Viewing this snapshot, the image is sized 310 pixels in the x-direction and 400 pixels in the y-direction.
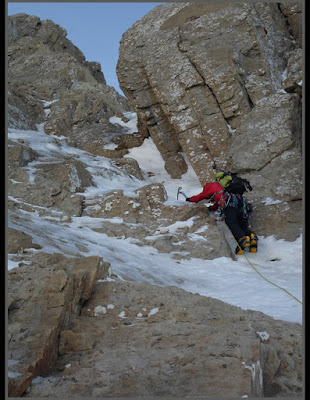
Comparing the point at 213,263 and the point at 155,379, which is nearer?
the point at 155,379

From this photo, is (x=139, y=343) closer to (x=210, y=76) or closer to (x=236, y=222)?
(x=236, y=222)

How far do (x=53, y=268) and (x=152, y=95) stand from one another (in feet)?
48.1

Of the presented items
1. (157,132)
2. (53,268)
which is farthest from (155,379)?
(157,132)

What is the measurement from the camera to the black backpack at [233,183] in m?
10.3

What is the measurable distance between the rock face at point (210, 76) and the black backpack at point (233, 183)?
211 cm

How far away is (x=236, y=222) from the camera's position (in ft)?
32.7

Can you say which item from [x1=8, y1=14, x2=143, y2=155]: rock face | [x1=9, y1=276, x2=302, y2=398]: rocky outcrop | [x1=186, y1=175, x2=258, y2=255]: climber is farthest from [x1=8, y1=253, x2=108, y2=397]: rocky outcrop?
[x1=8, y1=14, x2=143, y2=155]: rock face

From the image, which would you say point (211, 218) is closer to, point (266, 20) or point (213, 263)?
point (213, 263)

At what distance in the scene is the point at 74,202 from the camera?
11.0 metres

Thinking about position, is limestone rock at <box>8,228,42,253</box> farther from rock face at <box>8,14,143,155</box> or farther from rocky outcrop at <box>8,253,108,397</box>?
rock face at <box>8,14,143,155</box>

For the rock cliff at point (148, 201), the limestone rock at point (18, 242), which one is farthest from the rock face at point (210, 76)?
the limestone rock at point (18, 242)

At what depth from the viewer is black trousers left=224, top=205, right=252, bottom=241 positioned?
9703 mm

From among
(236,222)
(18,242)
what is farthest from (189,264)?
(18,242)

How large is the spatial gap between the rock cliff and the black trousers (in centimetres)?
59
